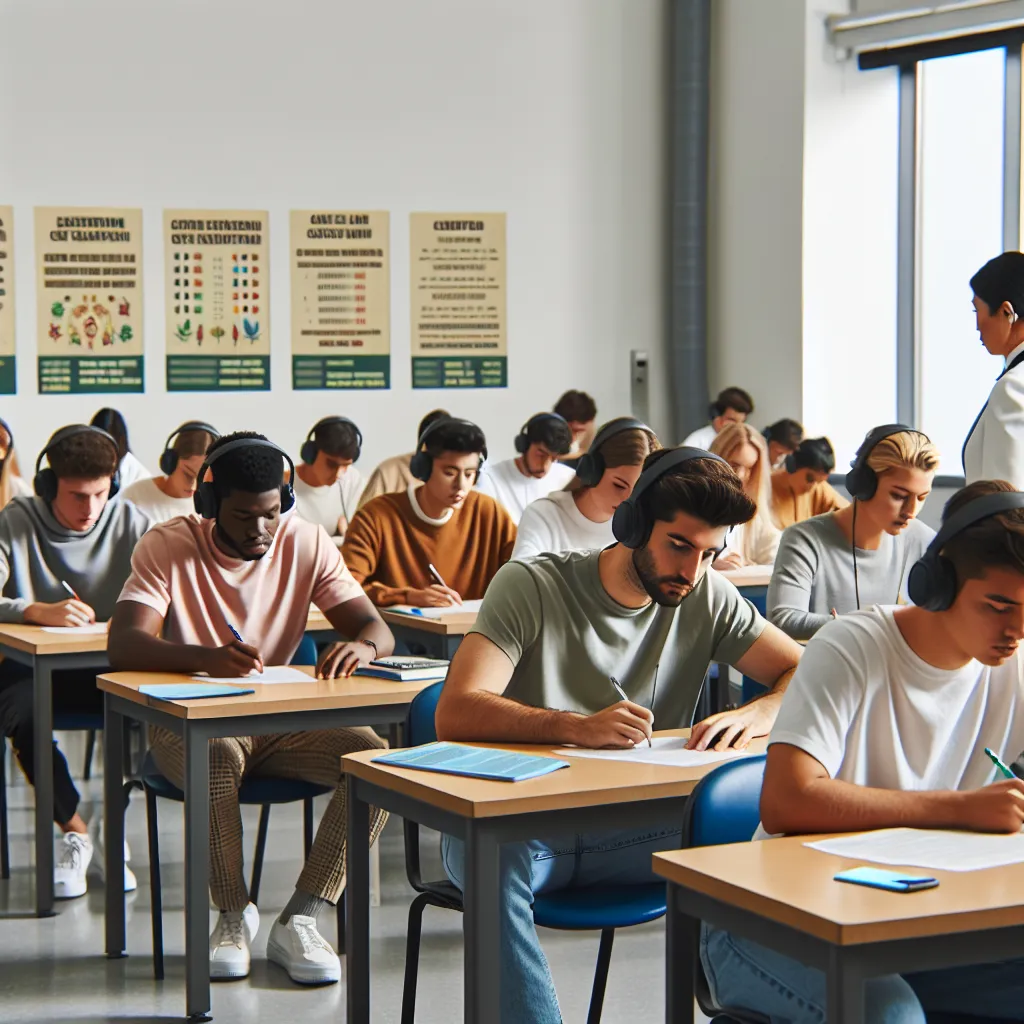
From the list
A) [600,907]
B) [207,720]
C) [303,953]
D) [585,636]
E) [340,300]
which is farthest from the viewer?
[340,300]

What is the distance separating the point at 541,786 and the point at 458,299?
6.57 metres

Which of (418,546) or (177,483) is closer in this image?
(418,546)

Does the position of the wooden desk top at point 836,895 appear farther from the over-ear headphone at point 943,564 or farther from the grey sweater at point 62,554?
the grey sweater at point 62,554

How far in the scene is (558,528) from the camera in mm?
4766

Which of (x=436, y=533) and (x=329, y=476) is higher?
(x=329, y=476)

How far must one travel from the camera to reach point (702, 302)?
9070 millimetres

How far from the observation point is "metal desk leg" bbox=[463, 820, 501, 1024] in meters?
2.22

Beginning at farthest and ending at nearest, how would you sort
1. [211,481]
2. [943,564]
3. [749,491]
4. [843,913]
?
[749,491], [211,481], [943,564], [843,913]

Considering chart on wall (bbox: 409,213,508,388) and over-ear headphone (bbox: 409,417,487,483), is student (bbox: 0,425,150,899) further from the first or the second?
chart on wall (bbox: 409,213,508,388)

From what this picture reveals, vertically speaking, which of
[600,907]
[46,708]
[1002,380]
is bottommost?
[600,907]

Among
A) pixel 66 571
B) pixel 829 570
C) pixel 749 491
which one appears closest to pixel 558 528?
pixel 829 570


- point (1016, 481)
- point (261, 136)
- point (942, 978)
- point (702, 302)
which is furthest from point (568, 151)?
point (942, 978)

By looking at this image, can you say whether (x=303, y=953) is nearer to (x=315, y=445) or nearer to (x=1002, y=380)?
(x=1002, y=380)

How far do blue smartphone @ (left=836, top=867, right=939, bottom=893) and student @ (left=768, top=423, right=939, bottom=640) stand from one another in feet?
7.58
